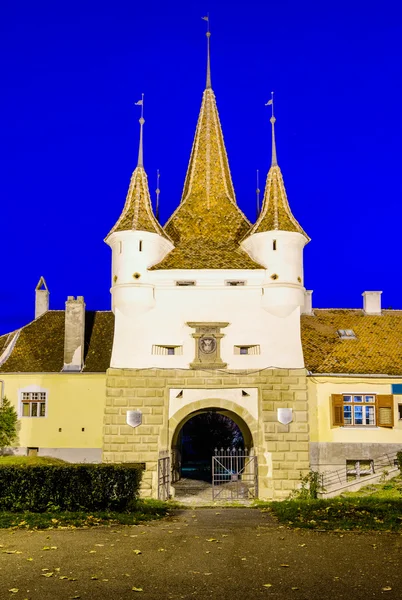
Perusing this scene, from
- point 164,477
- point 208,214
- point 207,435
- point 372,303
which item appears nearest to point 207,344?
point 164,477

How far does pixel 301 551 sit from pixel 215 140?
953 inches

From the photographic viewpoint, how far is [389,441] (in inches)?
1097

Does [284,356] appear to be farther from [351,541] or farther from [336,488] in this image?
[351,541]

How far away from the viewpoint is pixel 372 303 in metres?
33.8

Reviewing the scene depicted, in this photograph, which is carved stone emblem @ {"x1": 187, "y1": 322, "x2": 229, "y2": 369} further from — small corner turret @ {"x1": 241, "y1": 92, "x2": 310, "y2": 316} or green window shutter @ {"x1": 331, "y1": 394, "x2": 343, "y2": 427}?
green window shutter @ {"x1": 331, "y1": 394, "x2": 343, "y2": 427}

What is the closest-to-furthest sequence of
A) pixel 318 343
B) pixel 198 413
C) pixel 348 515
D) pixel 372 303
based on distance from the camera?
pixel 348 515
pixel 198 413
pixel 318 343
pixel 372 303

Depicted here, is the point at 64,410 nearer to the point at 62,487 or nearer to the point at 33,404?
the point at 33,404

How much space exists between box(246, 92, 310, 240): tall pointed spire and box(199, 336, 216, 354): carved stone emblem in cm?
499

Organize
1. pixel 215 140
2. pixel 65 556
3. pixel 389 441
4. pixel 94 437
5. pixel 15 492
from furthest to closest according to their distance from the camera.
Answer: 1. pixel 215 140
2. pixel 94 437
3. pixel 389 441
4. pixel 15 492
5. pixel 65 556

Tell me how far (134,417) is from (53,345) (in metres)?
8.05

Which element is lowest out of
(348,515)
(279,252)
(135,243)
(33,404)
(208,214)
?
(348,515)

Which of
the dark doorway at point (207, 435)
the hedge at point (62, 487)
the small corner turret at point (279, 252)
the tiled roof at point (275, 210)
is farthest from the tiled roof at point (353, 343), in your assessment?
the dark doorway at point (207, 435)

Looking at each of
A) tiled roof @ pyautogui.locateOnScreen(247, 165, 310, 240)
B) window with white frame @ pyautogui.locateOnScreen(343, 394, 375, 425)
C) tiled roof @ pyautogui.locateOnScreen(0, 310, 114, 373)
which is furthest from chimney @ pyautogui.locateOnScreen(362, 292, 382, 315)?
tiled roof @ pyautogui.locateOnScreen(0, 310, 114, 373)

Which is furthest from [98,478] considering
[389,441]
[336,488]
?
[389,441]
